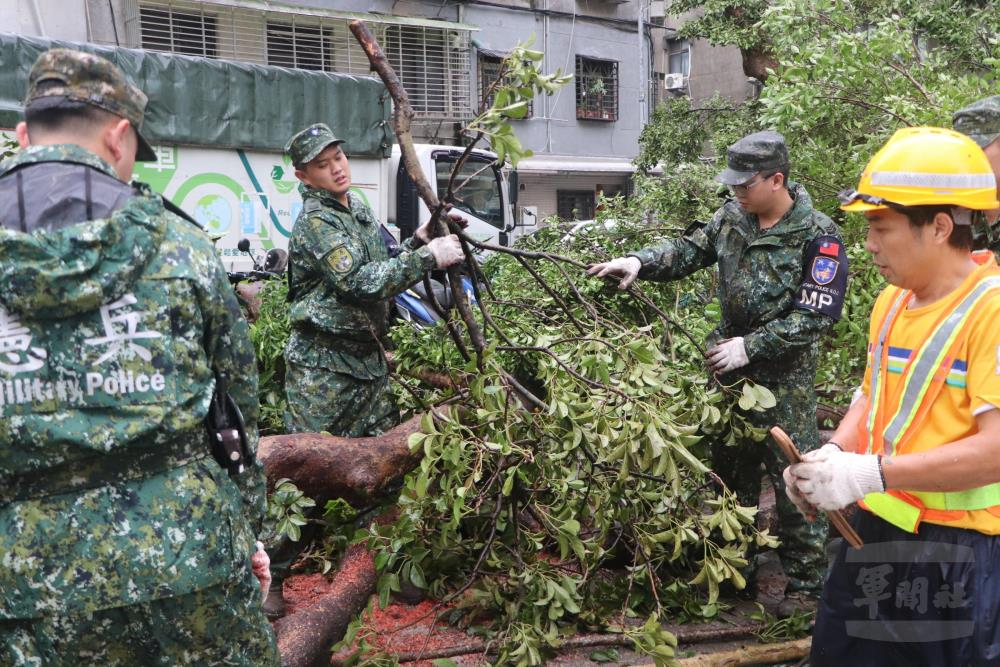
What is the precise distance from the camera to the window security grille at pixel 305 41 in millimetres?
17156

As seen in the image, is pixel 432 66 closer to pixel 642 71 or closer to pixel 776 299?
pixel 642 71

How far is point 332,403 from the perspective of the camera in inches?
166

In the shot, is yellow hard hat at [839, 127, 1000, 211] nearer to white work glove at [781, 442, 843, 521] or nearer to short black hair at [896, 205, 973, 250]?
short black hair at [896, 205, 973, 250]

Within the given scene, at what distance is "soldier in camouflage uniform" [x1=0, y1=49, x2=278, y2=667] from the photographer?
2.00m

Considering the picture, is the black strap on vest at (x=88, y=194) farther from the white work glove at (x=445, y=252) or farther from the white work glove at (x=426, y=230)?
the white work glove at (x=426, y=230)

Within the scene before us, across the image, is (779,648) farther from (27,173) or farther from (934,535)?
(27,173)

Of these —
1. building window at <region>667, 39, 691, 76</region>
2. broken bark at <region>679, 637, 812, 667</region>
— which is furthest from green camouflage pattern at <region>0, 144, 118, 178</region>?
building window at <region>667, 39, 691, 76</region>

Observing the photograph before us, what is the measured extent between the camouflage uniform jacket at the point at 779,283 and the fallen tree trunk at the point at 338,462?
1.49 metres

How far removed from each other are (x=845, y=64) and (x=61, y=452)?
16.8ft

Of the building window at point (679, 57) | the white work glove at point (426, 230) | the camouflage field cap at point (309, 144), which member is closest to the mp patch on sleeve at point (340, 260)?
the white work glove at point (426, 230)

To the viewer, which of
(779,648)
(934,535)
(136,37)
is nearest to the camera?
(934,535)

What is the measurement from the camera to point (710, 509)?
14.0ft

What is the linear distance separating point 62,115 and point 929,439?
2115mm

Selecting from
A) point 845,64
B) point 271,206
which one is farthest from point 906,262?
point 271,206
